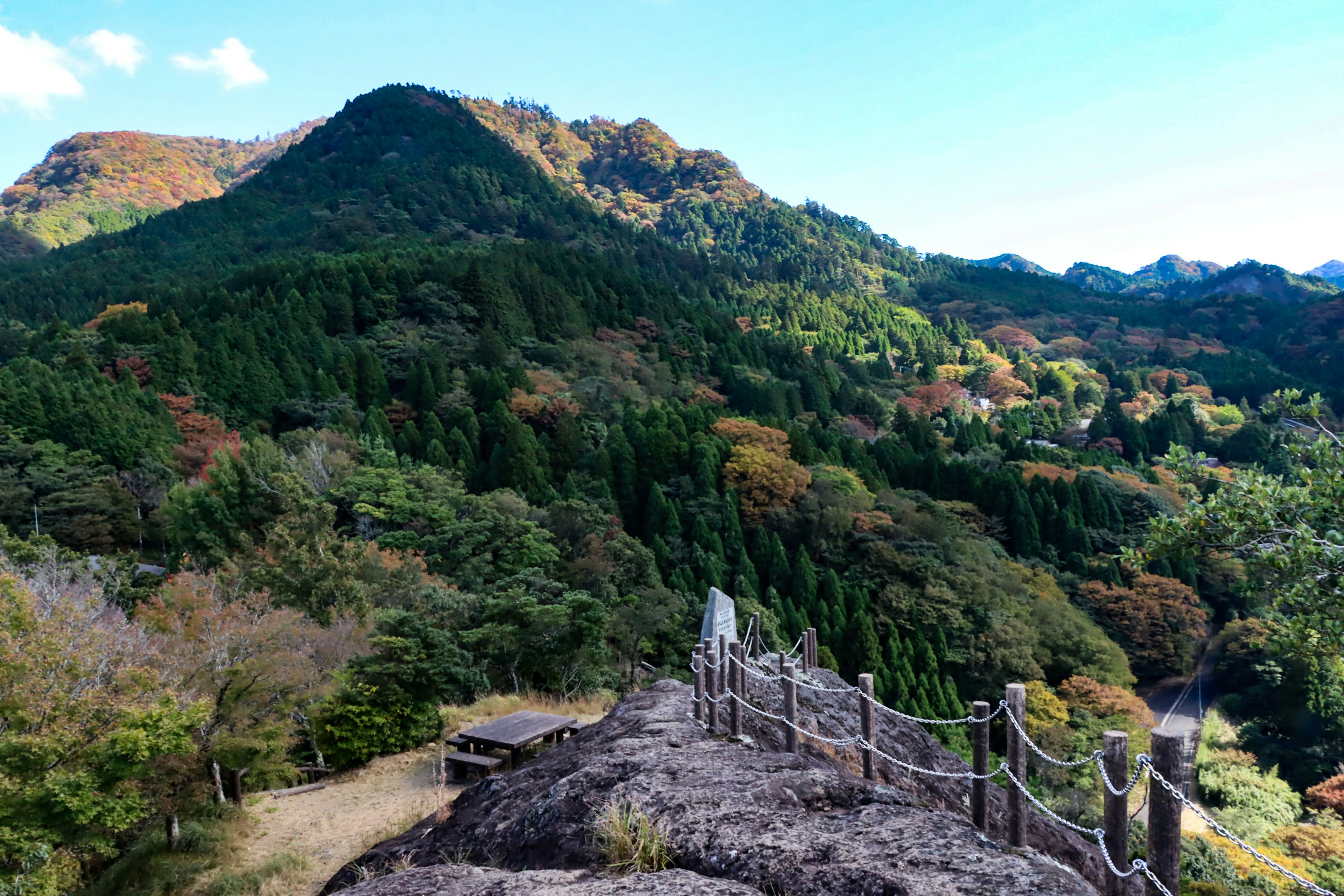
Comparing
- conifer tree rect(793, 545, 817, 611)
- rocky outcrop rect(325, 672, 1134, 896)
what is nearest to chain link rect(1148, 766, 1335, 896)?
rocky outcrop rect(325, 672, 1134, 896)

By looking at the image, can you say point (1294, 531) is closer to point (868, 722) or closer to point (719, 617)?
point (868, 722)

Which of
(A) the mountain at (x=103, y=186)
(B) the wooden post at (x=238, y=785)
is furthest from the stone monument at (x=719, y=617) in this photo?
(A) the mountain at (x=103, y=186)

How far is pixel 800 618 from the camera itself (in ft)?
90.9

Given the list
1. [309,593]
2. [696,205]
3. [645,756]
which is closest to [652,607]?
[309,593]

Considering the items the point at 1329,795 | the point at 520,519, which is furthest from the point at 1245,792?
the point at 520,519

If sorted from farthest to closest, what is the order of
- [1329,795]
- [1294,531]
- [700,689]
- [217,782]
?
[1329,795], [217,782], [700,689], [1294,531]

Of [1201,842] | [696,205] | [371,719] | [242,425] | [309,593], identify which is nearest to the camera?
[371,719]

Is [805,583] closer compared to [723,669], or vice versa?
[723,669]

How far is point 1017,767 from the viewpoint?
186 inches

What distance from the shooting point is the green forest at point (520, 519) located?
8.93 meters

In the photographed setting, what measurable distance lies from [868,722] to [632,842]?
7.90 feet

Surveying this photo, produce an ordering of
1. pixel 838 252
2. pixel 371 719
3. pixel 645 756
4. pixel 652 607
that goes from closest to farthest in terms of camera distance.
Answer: pixel 645 756, pixel 371 719, pixel 652 607, pixel 838 252

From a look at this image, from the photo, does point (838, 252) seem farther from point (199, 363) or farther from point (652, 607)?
point (652, 607)

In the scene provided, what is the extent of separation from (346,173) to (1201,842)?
111m
